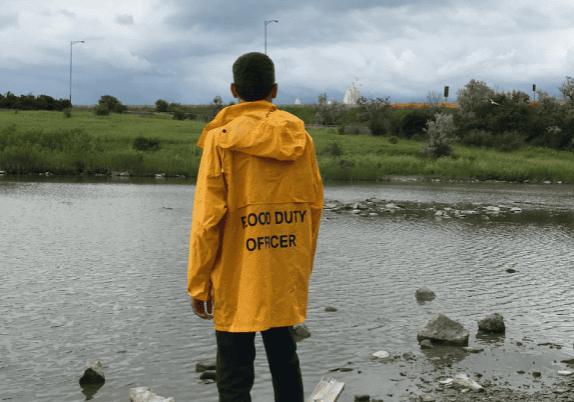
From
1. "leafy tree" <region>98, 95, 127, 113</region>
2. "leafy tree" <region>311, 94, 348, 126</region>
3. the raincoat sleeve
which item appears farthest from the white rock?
"leafy tree" <region>98, 95, 127, 113</region>

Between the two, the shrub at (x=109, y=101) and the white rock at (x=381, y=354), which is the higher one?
the shrub at (x=109, y=101)

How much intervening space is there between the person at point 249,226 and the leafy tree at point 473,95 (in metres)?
87.2

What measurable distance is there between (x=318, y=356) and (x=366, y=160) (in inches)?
2077

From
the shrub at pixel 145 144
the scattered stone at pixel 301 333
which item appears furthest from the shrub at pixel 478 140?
the scattered stone at pixel 301 333

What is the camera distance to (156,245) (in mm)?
14102

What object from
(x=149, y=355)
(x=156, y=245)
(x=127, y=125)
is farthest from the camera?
(x=127, y=125)

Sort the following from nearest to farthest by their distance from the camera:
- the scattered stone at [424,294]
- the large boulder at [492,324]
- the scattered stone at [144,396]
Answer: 1. the scattered stone at [144,396]
2. the large boulder at [492,324]
3. the scattered stone at [424,294]

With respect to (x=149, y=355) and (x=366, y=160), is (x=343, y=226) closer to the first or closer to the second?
(x=149, y=355)

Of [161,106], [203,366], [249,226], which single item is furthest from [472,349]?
[161,106]

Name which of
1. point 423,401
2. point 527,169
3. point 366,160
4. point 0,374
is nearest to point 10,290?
point 0,374

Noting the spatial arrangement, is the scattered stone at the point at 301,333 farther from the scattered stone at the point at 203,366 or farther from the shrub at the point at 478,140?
the shrub at the point at 478,140

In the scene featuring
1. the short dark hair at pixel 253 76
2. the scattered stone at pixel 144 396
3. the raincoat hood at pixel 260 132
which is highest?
the short dark hair at pixel 253 76

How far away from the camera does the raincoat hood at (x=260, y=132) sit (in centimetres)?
360

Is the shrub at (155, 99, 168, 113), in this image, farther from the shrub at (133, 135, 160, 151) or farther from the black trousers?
the black trousers
